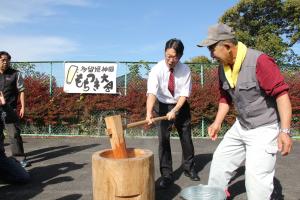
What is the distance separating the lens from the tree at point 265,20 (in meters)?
21.7

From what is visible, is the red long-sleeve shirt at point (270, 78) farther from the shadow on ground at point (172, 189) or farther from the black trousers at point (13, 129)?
the black trousers at point (13, 129)

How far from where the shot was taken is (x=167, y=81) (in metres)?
5.36

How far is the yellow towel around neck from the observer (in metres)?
3.47

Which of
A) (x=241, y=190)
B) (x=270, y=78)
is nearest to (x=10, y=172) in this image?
(x=241, y=190)

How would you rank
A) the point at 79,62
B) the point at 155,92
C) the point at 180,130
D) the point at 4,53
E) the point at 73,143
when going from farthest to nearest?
the point at 79,62 → the point at 73,143 → the point at 4,53 → the point at 180,130 → the point at 155,92

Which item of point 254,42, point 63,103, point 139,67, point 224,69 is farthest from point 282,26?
point 224,69

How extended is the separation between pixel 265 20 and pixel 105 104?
15.1 metres

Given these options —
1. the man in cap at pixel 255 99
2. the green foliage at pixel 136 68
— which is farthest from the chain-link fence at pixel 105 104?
the man in cap at pixel 255 99

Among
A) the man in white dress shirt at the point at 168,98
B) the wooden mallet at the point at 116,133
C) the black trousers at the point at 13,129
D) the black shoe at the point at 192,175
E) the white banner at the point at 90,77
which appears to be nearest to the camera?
the wooden mallet at the point at 116,133

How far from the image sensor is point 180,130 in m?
5.70

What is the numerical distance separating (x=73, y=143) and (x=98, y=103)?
5.07ft

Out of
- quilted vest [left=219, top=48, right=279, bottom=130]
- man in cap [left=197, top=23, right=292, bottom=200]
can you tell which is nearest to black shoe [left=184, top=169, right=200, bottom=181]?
man in cap [left=197, top=23, right=292, bottom=200]

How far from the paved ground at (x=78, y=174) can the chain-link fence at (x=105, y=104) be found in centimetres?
131

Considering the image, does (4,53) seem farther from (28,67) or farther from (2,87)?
(28,67)
